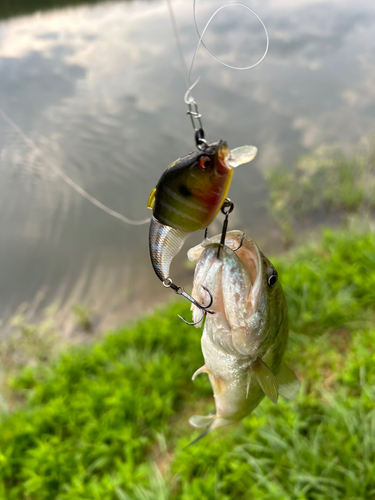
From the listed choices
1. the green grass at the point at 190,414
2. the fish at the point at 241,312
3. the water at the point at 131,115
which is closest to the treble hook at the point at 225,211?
the fish at the point at 241,312

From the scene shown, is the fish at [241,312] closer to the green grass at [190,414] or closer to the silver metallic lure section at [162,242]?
the silver metallic lure section at [162,242]

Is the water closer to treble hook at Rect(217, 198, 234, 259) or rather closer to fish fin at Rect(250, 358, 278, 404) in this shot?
treble hook at Rect(217, 198, 234, 259)

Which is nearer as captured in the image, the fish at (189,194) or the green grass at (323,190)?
the fish at (189,194)

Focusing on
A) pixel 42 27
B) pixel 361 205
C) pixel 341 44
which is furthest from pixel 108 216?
pixel 341 44

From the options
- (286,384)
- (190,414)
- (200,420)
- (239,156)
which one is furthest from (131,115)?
(239,156)

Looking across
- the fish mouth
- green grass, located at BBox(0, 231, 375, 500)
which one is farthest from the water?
the fish mouth

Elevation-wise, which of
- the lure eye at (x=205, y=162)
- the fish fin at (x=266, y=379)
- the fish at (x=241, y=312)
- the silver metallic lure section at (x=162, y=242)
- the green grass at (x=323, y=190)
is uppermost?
the green grass at (x=323, y=190)
